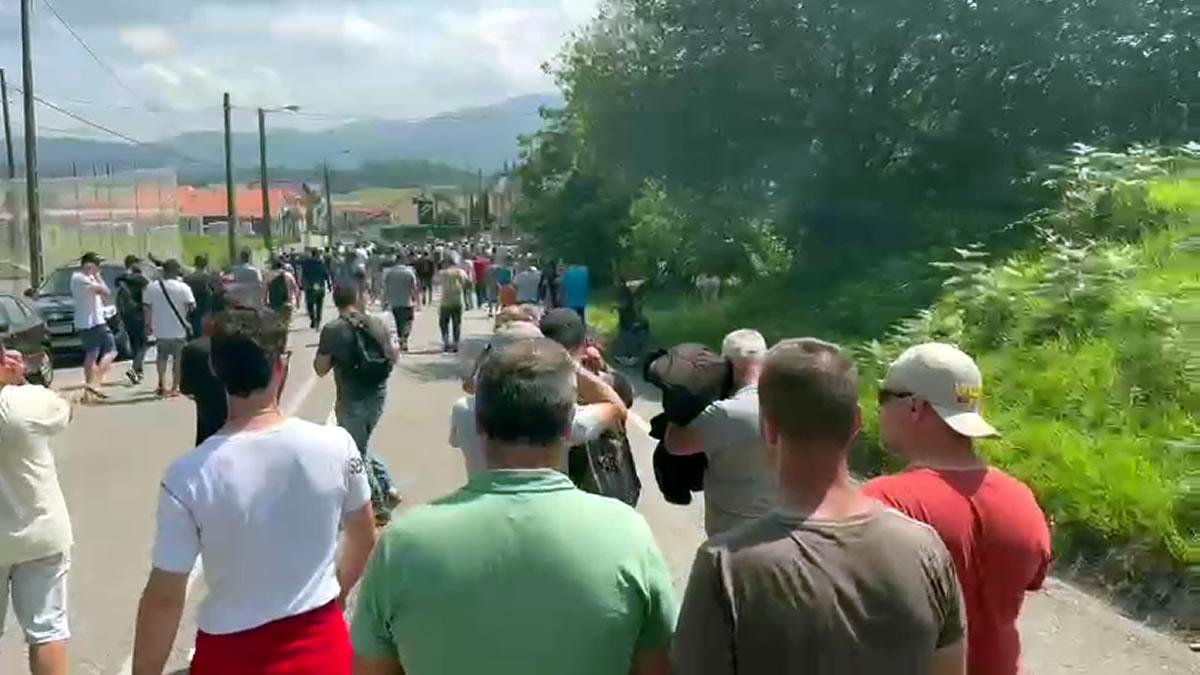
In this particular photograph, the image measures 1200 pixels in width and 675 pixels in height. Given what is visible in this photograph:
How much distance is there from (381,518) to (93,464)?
4.75 meters

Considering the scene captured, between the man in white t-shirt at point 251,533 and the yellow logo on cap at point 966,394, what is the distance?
→ 5.35 feet

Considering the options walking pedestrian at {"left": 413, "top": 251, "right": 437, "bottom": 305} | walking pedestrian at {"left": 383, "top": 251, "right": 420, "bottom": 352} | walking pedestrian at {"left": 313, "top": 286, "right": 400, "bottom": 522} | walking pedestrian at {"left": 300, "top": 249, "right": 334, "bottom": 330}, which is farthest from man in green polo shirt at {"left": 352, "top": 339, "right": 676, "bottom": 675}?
walking pedestrian at {"left": 413, "top": 251, "right": 437, "bottom": 305}

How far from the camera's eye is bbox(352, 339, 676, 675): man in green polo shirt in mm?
2982

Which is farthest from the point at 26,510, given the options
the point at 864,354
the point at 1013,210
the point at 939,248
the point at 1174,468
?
the point at 1013,210

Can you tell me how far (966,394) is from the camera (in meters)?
3.53

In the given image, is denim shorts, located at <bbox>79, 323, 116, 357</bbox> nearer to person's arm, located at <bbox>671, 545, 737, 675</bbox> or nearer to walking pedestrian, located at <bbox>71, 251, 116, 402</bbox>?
walking pedestrian, located at <bbox>71, 251, 116, 402</bbox>

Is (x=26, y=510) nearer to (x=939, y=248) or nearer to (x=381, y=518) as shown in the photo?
(x=381, y=518)

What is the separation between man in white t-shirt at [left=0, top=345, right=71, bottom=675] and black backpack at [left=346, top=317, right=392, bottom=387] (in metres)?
3.78

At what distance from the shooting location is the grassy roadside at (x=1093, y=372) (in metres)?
8.55

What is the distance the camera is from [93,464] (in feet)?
44.1

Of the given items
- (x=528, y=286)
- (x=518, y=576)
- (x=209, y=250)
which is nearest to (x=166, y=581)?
(x=518, y=576)

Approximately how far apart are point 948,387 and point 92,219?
148 feet

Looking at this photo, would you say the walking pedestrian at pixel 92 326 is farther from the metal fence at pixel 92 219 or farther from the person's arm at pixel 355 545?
the metal fence at pixel 92 219

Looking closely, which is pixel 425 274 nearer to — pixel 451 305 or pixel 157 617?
pixel 451 305
